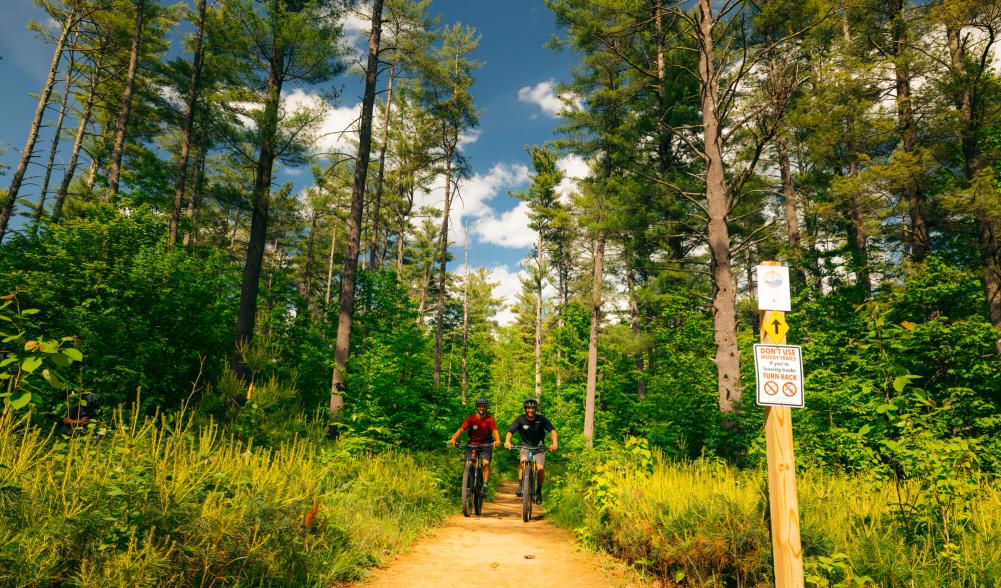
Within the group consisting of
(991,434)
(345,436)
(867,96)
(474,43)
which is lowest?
(345,436)

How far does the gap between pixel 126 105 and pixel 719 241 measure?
23.1 meters

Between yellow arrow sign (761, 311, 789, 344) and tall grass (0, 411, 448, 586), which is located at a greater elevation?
yellow arrow sign (761, 311, 789, 344)

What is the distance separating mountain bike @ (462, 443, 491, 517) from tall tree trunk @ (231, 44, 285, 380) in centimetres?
764

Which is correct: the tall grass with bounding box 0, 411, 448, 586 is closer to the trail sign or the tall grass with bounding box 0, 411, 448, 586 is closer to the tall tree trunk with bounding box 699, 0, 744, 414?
the trail sign

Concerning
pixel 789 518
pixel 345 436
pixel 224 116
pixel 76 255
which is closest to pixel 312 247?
pixel 224 116

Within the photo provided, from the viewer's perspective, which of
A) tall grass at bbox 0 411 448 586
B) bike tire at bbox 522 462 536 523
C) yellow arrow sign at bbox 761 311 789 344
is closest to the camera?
tall grass at bbox 0 411 448 586

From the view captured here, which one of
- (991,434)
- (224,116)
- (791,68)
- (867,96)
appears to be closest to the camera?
(791,68)

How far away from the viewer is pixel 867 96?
12.8 m

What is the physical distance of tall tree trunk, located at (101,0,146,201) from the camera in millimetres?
16516

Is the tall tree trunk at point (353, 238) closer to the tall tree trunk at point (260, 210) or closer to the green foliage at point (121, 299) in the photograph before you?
the tall tree trunk at point (260, 210)

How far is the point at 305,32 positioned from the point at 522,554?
551 inches

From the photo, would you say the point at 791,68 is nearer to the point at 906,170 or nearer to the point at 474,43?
the point at 906,170

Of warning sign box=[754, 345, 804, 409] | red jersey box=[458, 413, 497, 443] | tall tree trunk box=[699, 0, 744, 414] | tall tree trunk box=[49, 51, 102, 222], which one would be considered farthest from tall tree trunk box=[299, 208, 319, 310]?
warning sign box=[754, 345, 804, 409]

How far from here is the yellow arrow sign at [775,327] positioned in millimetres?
3479
